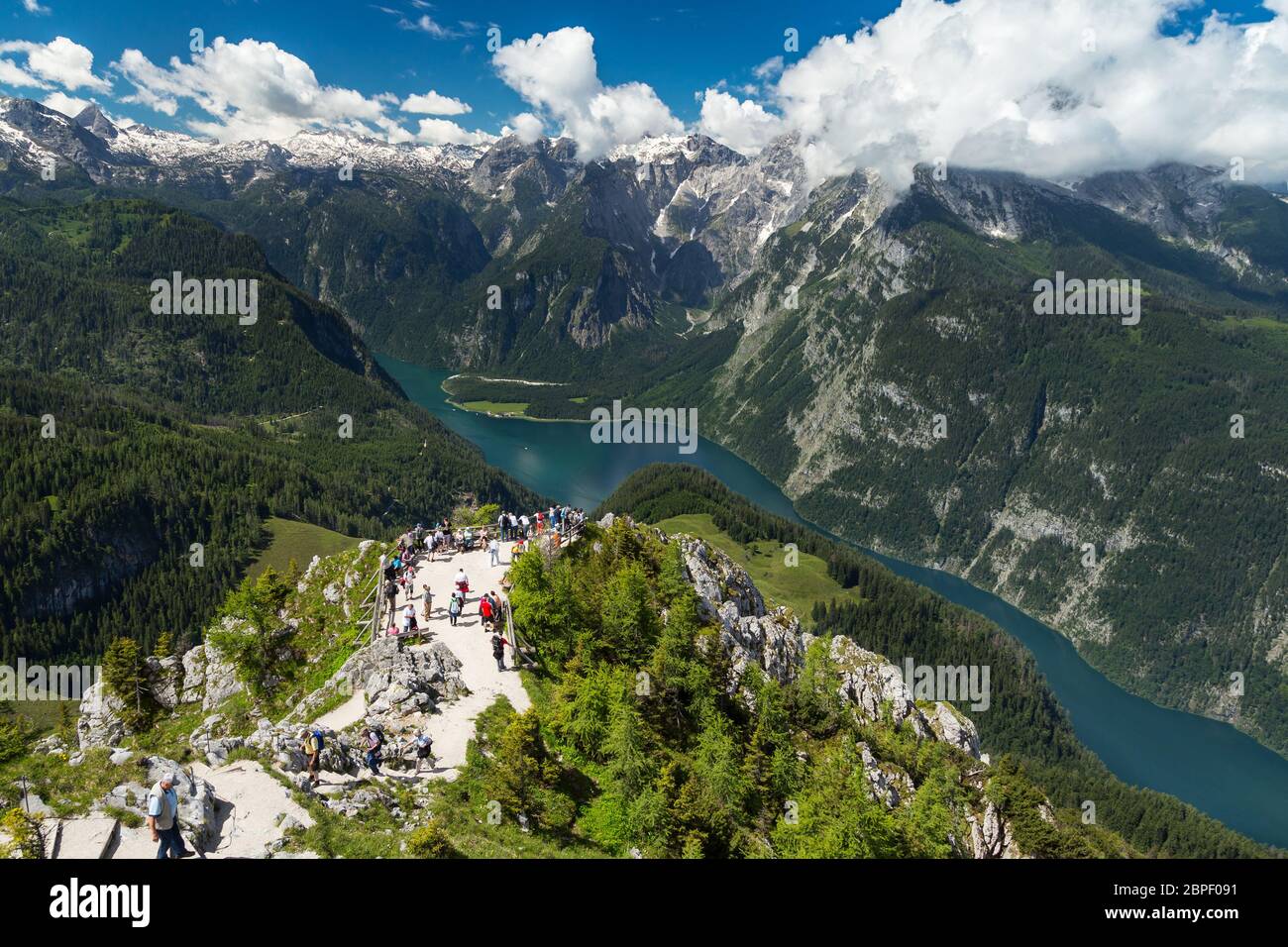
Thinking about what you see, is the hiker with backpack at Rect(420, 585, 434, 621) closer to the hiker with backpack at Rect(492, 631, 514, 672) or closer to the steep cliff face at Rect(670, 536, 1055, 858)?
the hiker with backpack at Rect(492, 631, 514, 672)

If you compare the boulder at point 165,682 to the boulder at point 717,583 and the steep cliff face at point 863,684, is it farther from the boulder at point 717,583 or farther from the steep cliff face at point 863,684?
the steep cliff face at point 863,684

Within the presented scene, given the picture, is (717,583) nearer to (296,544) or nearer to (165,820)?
(165,820)

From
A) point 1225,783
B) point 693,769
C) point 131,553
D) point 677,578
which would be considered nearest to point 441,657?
point 693,769

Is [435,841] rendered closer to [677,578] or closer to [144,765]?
[144,765]

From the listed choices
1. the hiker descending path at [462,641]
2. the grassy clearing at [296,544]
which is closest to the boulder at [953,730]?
the hiker descending path at [462,641]

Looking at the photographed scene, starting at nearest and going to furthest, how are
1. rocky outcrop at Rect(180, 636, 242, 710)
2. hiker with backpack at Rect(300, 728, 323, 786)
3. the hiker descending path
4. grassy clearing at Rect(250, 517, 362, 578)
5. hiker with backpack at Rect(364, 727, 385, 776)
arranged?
1. hiker with backpack at Rect(300, 728, 323, 786)
2. hiker with backpack at Rect(364, 727, 385, 776)
3. the hiker descending path
4. rocky outcrop at Rect(180, 636, 242, 710)
5. grassy clearing at Rect(250, 517, 362, 578)

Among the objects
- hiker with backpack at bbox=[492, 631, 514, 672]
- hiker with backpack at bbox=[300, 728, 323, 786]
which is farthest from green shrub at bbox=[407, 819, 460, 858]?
hiker with backpack at bbox=[492, 631, 514, 672]
